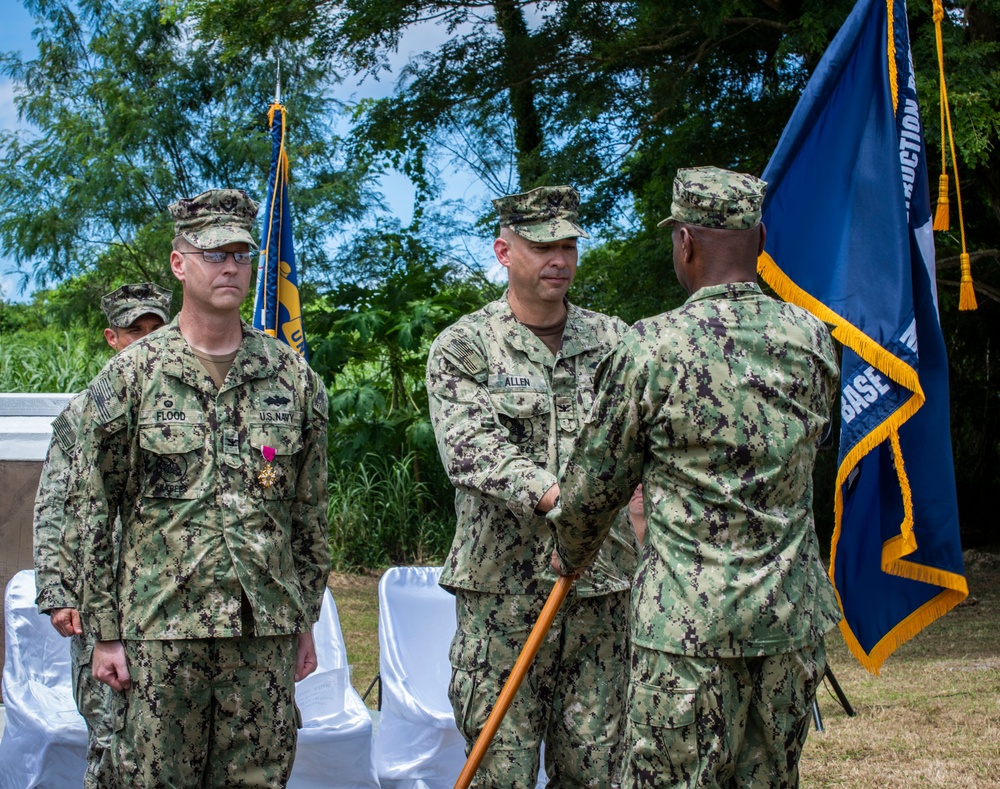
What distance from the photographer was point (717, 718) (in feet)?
8.61

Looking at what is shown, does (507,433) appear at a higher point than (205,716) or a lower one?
higher

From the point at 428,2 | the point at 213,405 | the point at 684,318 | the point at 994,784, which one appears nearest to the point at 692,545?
the point at 684,318

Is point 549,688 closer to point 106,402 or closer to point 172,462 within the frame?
point 172,462

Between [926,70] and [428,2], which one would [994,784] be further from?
[428,2]

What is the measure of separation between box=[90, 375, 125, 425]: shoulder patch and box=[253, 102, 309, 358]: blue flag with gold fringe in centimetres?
322

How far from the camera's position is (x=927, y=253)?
14.1 ft

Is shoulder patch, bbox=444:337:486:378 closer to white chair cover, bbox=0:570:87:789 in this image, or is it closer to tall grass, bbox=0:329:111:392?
white chair cover, bbox=0:570:87:789

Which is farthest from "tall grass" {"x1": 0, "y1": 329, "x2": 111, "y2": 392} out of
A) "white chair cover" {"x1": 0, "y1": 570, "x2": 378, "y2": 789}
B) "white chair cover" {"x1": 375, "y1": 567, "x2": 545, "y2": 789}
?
"white chair cover" {"x1": 375, "y1": 567, "x2": 545, "y2": 789}

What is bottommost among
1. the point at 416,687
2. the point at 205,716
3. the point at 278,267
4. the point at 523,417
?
the point at 416,687

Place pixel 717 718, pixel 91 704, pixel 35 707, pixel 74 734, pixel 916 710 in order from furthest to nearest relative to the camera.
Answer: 1. pixel 916 710
2. pixel 35 707
3. pixel 74 734
4. pixel 91 704
5. pixel 717 718

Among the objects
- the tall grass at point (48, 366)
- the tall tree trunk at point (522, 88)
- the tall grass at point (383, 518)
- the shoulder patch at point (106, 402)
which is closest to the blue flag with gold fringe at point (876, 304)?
the shoulder patch at point (106, 402)

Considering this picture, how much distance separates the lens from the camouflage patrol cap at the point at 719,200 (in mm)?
2750

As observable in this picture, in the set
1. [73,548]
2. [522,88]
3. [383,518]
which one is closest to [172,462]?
[73,548]

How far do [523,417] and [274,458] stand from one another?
78cm
